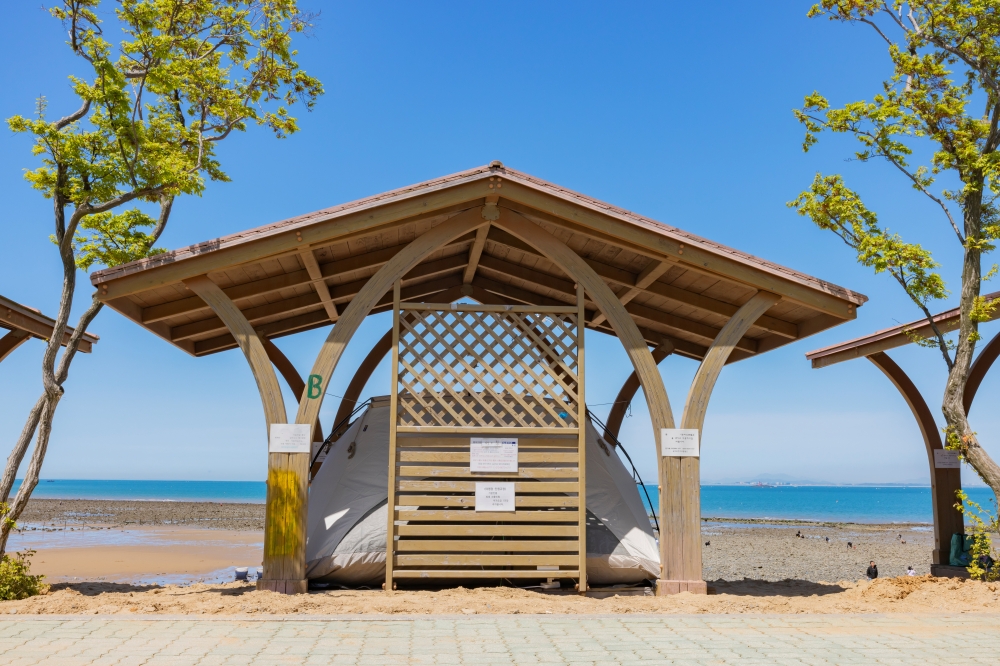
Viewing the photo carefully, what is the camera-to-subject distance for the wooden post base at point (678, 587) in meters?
7.64

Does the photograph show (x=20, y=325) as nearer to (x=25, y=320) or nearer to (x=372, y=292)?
(x=25, y=320)

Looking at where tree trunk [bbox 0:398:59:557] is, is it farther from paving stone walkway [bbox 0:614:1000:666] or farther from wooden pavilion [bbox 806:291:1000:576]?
wooden pavilion [bbox 806:291:1000:576]

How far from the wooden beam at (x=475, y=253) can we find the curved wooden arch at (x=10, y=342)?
519 centimetres

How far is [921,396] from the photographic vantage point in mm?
10648

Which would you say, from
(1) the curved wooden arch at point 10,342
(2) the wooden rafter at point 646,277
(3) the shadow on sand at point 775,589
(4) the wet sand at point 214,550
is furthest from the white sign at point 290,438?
(4) the wet sand at point 214,550

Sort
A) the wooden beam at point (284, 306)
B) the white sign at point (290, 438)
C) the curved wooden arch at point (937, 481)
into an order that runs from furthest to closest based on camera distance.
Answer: the curved wooden arch at point (937, 481) → the wooden beam at point (284, 306) → the white sign at point (290, 438)

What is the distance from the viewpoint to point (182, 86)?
1023 centimetres

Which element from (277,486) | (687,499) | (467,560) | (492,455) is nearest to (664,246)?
(687,499)

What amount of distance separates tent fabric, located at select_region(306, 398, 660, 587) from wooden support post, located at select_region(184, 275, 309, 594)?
46 cm

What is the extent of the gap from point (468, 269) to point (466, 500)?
125 inches

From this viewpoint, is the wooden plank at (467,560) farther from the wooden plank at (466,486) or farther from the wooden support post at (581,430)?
the wooden plank at (466,486)

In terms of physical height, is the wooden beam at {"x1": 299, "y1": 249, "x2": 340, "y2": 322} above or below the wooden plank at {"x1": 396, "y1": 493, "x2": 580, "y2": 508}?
above

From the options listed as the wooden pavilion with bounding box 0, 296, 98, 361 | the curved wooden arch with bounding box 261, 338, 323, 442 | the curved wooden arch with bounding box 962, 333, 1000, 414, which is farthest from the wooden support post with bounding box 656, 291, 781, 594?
the wooden pavilion with bounding box 0, 296, 98, 361

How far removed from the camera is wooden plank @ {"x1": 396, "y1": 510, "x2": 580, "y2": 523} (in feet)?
25.3
